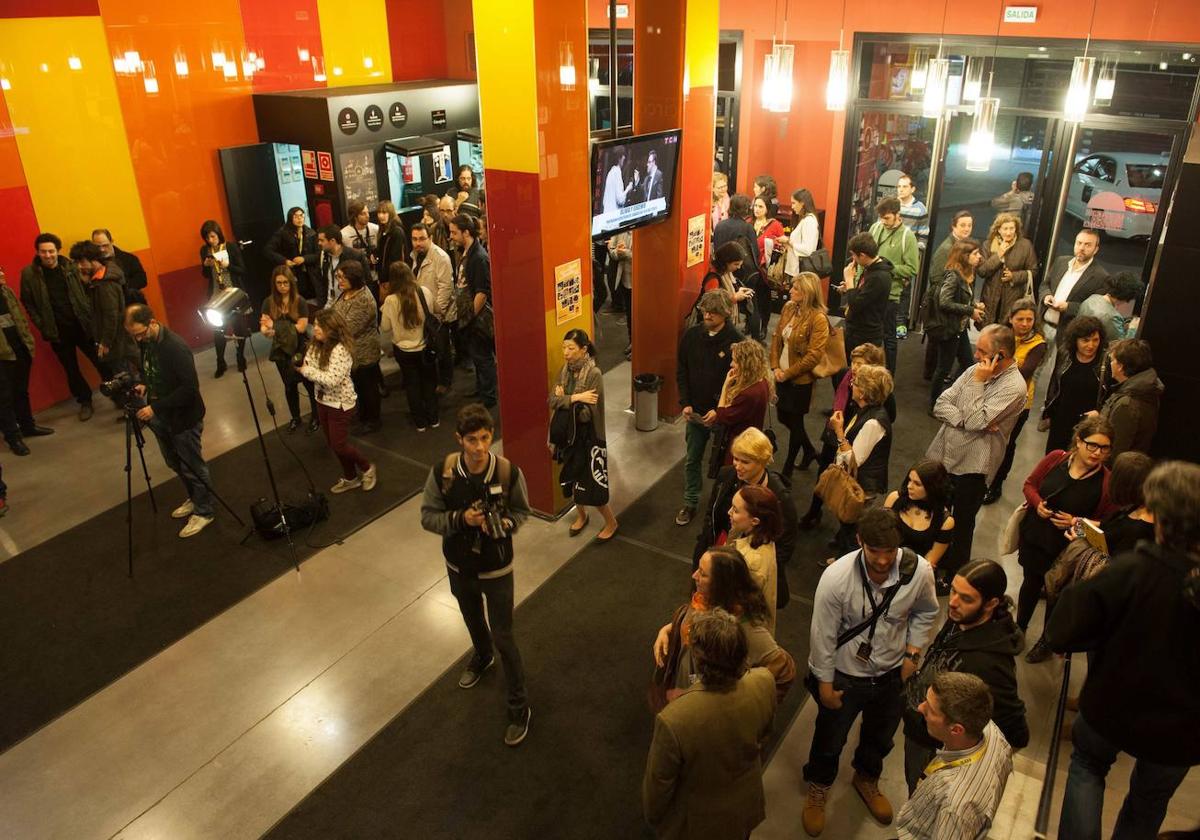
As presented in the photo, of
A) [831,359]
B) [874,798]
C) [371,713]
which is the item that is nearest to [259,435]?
[371,713]

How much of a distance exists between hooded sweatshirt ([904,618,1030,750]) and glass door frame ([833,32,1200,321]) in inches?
242

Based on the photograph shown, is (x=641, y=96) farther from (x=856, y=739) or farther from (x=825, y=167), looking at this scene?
(x=856, y=739)

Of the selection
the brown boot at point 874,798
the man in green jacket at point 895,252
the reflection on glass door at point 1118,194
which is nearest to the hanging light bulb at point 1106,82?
the reflection on glass door at point 1118,194

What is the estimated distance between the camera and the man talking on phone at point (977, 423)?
4.70 m

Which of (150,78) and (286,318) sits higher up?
(150,78)

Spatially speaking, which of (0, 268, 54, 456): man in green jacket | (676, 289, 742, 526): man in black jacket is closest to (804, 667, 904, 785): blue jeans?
(676, 289, 742, 526): man in black jacket

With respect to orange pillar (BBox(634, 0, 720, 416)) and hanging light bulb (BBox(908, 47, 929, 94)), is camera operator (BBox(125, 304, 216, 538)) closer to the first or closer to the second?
orange pillar (BBox(634, 0, 720, 416))

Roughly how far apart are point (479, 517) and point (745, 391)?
7.09 ft

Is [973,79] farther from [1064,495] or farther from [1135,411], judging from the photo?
[1064,495]

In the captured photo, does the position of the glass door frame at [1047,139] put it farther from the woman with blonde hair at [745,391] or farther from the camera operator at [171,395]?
the camera operator at [171,395]

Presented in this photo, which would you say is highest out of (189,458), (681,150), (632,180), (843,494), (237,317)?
(681,150)

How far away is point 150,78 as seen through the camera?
8539mm

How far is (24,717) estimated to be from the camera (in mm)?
4551

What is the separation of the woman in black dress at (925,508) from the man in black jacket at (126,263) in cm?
681
